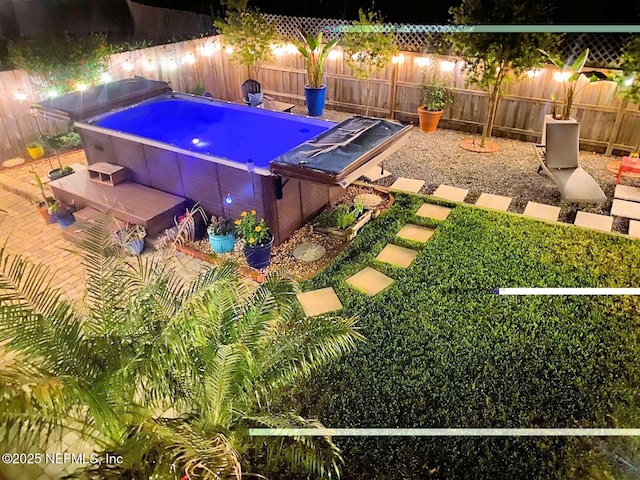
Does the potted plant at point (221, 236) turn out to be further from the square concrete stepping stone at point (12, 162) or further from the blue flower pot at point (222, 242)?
the square concrete stepping stone at point (12, 162)

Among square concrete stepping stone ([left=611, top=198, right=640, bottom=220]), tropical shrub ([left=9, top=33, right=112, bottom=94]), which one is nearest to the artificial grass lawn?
square concrete stepping stone ([left=611, top=198, right=640, bottom=220])

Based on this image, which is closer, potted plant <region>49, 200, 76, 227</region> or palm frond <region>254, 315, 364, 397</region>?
palm frond <region>254, 315, 364, 397</region>

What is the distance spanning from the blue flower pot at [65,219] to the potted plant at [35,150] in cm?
392

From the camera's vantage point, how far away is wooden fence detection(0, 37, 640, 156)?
1120 centimetres

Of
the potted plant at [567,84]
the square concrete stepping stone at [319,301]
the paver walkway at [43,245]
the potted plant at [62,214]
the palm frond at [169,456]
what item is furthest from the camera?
the potted plant at [567,84]

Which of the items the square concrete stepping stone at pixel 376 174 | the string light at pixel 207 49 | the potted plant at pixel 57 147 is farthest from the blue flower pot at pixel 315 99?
the potted plant at pixel 57 147

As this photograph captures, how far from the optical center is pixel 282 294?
4.29 meters

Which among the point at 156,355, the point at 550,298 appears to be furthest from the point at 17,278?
the point at 550,298

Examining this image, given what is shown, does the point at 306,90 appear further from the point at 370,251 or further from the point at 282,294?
the point at 282,294

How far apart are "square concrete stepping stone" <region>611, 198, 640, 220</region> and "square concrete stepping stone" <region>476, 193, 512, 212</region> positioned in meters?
1.91

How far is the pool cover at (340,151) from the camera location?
23.4 ft

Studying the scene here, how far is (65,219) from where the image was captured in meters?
8.84

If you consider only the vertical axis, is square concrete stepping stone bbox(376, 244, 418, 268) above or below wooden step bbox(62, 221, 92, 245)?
below

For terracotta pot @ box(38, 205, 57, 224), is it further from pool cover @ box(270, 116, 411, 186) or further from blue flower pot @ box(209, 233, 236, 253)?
pool cover @ box(270, 116, 411, 186)
